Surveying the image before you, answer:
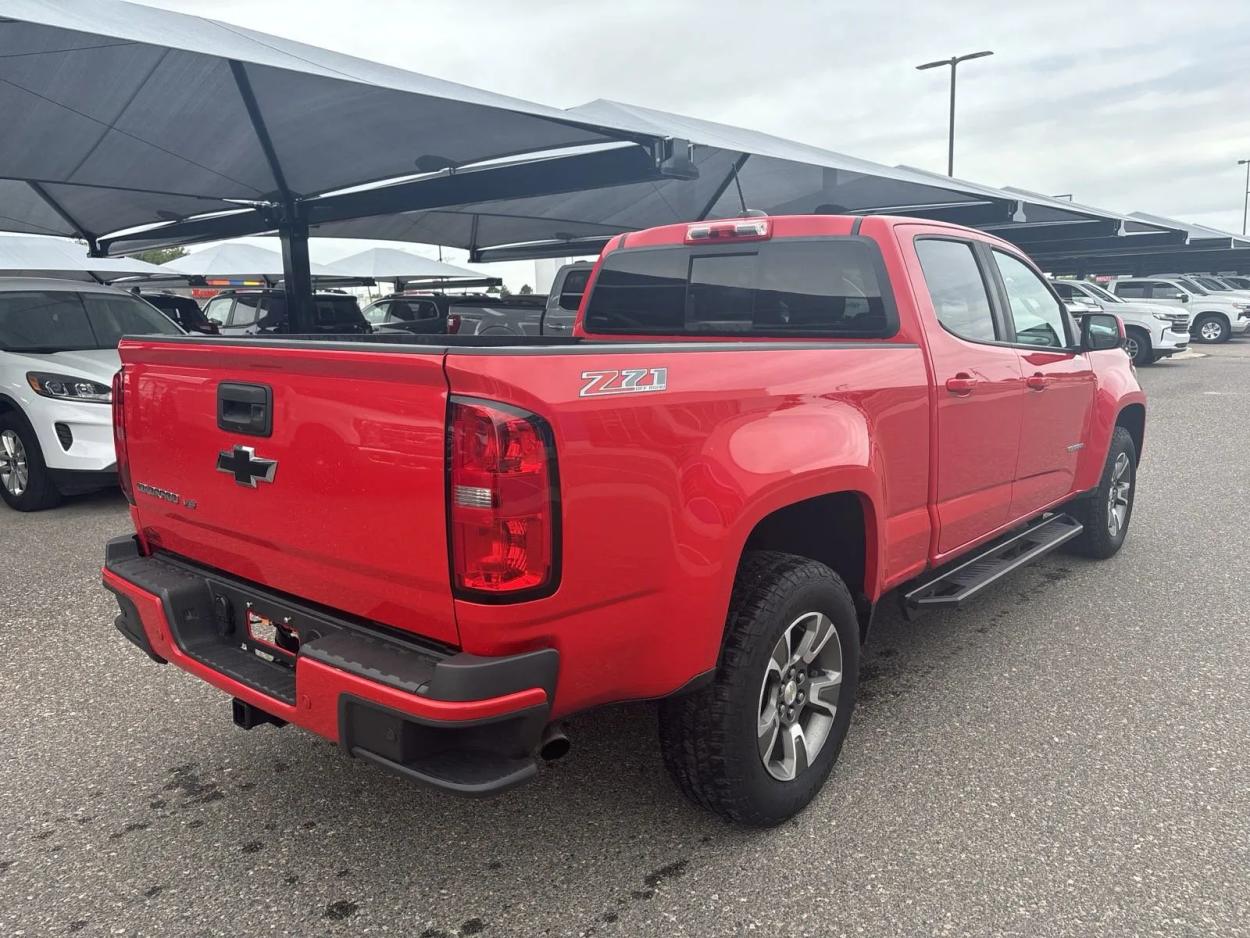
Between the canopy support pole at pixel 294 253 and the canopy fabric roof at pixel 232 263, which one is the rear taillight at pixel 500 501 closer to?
the canopy support pole at pixel 294 253

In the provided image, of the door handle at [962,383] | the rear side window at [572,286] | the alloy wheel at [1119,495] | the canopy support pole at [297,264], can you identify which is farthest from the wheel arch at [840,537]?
the canopy support pole at [297,264]

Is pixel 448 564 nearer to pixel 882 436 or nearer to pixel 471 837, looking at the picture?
pixel 471 837

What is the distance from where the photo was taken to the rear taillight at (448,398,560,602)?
199cm

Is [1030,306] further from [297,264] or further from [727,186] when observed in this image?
[297,264]

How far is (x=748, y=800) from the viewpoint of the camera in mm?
2596

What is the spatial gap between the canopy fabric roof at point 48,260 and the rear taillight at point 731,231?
14.1 m

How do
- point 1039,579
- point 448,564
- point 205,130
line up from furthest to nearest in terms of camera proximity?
point 205,130 → point 1039,579 → point 448,564

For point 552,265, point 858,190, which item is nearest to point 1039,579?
A: point 858,190

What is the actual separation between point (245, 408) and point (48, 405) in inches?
207

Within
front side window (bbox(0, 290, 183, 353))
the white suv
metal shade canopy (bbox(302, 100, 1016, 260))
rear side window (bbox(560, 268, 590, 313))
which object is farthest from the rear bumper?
the white suv

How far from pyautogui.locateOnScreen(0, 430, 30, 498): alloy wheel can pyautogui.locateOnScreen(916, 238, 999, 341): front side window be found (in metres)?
6.44

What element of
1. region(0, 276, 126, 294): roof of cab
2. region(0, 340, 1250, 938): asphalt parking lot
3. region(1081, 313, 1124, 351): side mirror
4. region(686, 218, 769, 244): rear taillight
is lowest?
region(0, 340, 1250, 938): asphalt parking lot

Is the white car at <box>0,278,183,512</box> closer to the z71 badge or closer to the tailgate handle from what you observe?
the tailgate handle

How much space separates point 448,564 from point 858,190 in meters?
15.4
